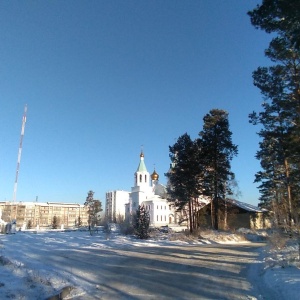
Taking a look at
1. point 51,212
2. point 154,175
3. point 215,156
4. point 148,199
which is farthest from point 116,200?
point 215,156

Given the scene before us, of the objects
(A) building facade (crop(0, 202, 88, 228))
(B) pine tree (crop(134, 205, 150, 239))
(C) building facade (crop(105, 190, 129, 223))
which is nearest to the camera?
(B) pine tree (crop(134, 205, 150, 239))

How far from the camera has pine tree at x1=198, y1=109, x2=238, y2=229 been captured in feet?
118

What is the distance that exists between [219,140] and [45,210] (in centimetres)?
13591

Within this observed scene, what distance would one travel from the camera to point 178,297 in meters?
8.07

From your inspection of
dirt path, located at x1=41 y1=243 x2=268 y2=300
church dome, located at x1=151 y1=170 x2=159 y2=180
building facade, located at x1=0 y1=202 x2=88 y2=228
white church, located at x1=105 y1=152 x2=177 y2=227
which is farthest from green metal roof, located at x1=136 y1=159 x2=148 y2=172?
dirt path, located at x1=41 y1=243 x2=268 y2=300

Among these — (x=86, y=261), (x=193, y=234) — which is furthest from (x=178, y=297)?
(x=193, y=234)

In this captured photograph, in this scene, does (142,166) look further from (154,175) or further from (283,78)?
(283,78)

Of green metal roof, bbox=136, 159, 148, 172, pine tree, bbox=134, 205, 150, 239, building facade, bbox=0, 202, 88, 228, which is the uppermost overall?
green metal roof, bbox=136, 159, 148, 172

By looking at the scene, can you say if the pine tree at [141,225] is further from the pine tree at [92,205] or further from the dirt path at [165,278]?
the pine tree at [92,205]

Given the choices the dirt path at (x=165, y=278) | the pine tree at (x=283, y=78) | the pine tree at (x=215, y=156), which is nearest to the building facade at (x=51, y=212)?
the pine tree at (x=215, y=156)

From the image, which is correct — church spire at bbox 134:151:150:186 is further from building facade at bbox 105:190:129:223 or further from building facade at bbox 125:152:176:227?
building facade at bbox 105:190:129:223

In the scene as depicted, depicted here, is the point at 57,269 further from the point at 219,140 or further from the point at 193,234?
the point at 219,140

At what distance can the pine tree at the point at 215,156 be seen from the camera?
35906 millimetres

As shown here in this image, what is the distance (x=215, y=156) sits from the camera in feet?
121
